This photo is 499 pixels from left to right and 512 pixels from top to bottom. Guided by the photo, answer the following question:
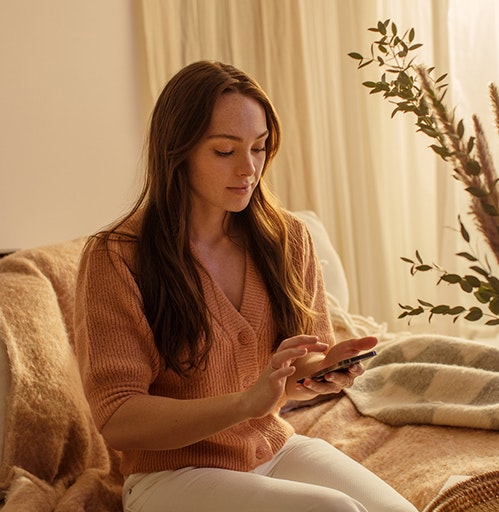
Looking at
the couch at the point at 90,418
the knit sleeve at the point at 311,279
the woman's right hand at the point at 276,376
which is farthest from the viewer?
the knit sleeve at the point at 311,279

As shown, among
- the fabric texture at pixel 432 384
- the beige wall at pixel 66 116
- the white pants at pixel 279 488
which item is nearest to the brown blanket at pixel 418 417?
the fabric texture at pixel 432 384

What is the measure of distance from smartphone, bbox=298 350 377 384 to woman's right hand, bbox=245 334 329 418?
8cm

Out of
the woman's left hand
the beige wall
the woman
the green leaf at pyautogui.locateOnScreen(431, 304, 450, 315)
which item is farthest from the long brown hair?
the beige wall

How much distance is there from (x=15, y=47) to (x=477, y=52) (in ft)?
5.72

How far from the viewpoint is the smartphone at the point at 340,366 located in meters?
1.38

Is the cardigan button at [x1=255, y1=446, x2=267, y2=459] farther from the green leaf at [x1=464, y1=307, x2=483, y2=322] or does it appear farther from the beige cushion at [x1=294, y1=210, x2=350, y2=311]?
the beige cushion at [x1=294, y1=210, x2=350, y2=311]

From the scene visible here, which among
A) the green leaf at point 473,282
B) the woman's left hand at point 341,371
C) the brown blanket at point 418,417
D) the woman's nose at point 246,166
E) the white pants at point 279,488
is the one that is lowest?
the brown blanket at point 418,417

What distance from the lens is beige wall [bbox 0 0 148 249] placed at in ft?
8.92

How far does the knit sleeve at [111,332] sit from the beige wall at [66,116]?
1.18 metres

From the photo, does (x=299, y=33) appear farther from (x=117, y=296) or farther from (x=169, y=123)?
(x=117, y=296)

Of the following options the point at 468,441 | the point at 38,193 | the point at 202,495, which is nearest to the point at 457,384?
the point at 468,441

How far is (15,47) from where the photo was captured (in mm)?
2725

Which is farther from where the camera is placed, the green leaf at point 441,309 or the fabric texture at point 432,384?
the fabric texture at point 432,384

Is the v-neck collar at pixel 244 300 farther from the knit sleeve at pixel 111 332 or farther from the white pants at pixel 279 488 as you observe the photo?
the white pants at pixel 279 488
